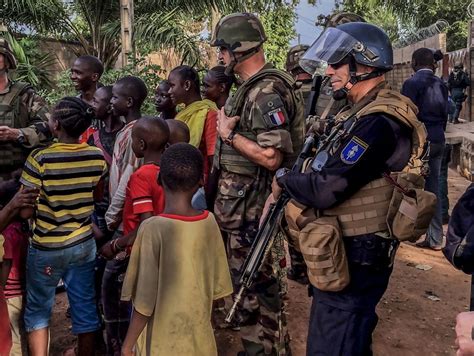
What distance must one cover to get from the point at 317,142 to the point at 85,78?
6.30 ft

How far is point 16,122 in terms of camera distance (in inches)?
126

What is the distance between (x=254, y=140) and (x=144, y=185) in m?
0.64

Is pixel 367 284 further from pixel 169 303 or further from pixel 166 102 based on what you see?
pixel 166 102

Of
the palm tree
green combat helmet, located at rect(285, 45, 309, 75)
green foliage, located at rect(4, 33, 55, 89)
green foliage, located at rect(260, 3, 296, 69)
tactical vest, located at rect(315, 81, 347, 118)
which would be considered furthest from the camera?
green foliage, located at rect(260, 3, 296, 69)

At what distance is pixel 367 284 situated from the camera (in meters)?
2.23

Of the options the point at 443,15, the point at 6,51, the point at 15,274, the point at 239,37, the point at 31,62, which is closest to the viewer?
the point at 15,274

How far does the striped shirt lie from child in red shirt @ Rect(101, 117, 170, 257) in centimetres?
20

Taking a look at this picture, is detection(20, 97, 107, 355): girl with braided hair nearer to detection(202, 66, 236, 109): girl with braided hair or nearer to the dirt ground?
the dirt ground

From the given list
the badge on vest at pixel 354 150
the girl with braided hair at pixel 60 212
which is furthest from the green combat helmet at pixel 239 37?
the badge on vest at pixel 354 150

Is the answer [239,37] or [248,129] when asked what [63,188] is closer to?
[248,129]

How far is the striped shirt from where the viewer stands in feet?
→ 8.55

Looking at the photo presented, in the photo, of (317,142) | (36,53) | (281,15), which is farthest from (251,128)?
(281,15)

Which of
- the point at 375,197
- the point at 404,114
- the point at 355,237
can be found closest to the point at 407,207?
the point at 375,197

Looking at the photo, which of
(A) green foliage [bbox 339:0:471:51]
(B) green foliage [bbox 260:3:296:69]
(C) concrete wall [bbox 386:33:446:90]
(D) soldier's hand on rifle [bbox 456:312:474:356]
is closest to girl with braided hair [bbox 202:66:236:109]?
(D) soldier's hand on rifle [bbox 456:312:474:356]
